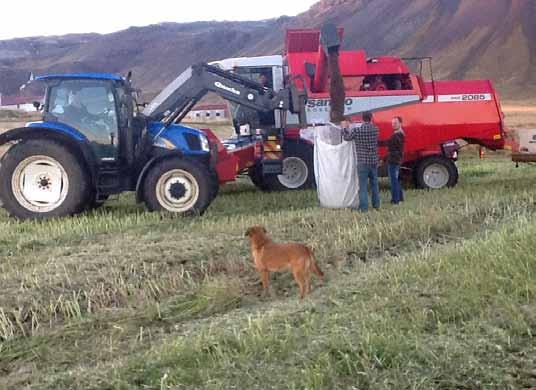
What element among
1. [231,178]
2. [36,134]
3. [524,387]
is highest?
[36,134]

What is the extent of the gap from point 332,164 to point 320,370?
6.55 metres

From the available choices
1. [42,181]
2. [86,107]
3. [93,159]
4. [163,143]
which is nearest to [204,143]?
[163,143]

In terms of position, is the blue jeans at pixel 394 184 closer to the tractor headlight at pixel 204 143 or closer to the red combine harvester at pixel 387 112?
the red combine harvester at pixel 387 112

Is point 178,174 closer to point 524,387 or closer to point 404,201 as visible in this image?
point 404,201

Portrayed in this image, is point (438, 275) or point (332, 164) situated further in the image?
point (332, 164)

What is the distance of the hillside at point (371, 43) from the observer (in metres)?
81.6

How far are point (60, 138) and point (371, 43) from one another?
85516mm

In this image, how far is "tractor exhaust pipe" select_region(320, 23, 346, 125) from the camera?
12448 millimetres

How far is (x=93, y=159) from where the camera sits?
10109mm

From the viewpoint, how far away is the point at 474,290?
17.7 ft

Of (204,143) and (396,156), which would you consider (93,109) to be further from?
(396,156)

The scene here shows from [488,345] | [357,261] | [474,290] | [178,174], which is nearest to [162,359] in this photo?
[488,345]

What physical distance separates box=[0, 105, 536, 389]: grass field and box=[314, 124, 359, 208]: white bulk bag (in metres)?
1.00

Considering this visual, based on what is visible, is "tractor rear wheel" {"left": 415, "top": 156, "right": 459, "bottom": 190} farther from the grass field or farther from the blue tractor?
the blue tractor
